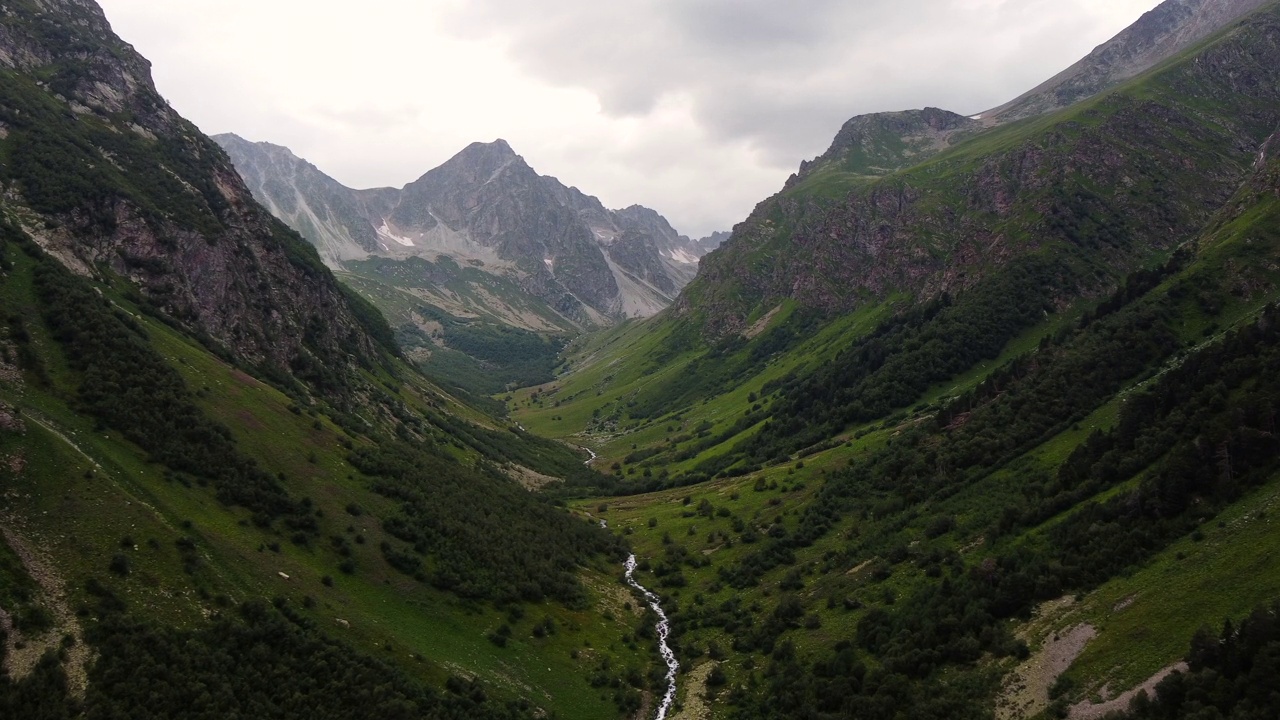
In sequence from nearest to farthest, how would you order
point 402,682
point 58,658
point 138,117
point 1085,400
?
point 58,658
point 402,682
point 1085,400
point 138,117

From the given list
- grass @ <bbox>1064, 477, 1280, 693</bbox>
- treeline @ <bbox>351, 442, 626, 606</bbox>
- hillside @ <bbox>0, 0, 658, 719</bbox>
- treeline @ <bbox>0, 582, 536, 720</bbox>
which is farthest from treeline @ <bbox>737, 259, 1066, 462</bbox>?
treeline @ <bbox>0, 582, 536, 720</bbox>

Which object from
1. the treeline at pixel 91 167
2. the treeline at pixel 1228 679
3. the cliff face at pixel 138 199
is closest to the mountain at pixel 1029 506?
the treeline at pixel 1228 679

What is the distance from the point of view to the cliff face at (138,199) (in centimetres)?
10600

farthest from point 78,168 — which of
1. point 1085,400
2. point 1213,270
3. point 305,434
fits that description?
point 1213,270

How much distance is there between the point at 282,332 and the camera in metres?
138

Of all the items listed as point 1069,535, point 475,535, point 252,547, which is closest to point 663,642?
point 475,535

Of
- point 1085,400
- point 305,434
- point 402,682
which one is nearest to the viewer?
point 402,682

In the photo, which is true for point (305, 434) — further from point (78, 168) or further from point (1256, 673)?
point (1256, 673)

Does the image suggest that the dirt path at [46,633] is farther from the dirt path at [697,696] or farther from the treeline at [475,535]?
the dirt path at [697,696]

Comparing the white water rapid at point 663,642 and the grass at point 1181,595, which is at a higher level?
the grass at point 1181,595

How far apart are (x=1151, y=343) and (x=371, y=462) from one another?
406 ft

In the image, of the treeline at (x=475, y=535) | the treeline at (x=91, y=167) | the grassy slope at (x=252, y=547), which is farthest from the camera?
the treeline at (x=91, y=167)

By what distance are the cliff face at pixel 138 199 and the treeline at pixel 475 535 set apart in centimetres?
4284

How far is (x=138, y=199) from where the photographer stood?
388ft
